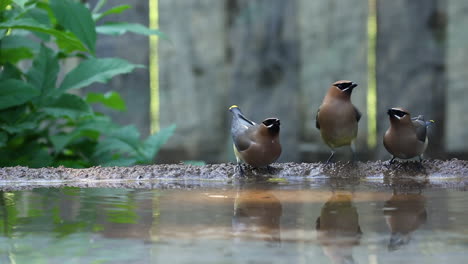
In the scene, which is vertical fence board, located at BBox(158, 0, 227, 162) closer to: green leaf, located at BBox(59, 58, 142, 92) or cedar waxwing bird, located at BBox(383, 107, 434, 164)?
green leaf, located at BBox(59, 58, 142, 92)

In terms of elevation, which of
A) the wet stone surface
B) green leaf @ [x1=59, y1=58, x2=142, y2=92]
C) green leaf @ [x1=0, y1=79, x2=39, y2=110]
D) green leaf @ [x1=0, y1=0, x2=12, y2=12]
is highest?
green leaf @ [x1=0, y1=0, x2=12, y2=12]

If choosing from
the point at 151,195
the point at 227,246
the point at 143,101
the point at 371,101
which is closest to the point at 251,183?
the point at 151,195

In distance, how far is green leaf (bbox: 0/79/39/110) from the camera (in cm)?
361

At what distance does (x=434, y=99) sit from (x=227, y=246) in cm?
302

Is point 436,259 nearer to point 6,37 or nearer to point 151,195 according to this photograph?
point 151,195

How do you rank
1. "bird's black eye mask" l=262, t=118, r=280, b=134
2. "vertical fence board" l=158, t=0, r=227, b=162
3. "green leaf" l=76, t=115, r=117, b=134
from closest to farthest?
"bird's black eye mask" l=262, t=118, r=280, b=134, "green leaf" l=76, t=115, r=117, b=134, "vertical fence board" l=158, t=0, r=227, b=162

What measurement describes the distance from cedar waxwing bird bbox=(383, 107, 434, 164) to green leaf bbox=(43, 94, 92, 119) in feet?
5.49

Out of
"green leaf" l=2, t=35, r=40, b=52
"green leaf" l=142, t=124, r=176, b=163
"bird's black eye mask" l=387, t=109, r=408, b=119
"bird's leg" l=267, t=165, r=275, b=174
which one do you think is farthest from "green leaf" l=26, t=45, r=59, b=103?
"bird's black eye mask" l=387, t=109, r=408, b=119

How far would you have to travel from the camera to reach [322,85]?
449 cm

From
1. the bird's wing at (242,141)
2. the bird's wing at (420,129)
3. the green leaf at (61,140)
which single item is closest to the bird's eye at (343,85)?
the bird's wing at (420,129)

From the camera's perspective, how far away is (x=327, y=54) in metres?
4.50

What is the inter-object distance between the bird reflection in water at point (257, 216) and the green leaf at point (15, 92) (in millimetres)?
1582

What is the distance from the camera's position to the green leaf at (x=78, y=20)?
11.8ft

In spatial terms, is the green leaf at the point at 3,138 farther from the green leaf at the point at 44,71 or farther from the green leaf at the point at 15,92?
the green leaf at the point at 44,71
